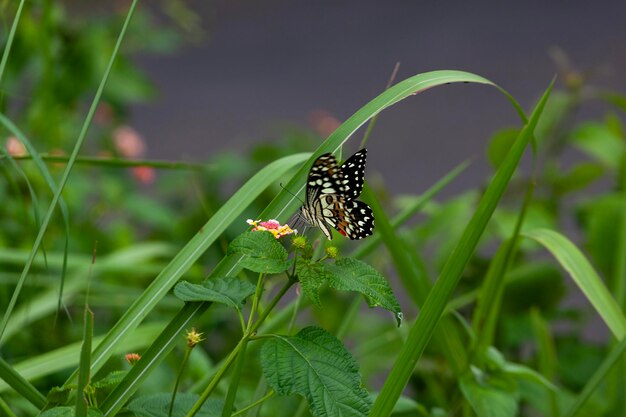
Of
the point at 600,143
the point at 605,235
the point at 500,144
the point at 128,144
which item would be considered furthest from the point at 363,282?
the point at 128,144

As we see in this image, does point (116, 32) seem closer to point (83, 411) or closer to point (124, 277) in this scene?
point (124, 277)

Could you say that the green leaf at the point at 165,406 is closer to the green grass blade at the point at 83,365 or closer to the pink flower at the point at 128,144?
the green grass blade at the point at 83,365

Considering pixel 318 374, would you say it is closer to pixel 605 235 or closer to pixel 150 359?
pixel 150 359

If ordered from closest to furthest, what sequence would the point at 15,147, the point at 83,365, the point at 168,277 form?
the point at 83,365, the point at 168,277, the point at 15,147

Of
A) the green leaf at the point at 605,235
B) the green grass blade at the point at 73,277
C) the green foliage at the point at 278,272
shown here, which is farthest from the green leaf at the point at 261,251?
the green leaf at the point at 605,235

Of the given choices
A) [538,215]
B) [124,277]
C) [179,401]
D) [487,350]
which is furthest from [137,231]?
[179,401]

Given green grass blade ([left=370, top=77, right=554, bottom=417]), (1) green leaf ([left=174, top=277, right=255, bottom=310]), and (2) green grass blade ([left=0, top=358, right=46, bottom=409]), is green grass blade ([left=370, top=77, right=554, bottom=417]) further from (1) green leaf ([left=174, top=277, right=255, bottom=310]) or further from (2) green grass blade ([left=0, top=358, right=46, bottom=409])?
(2) green grass blade ([left=0, top=358, right=46, bottom=409])
